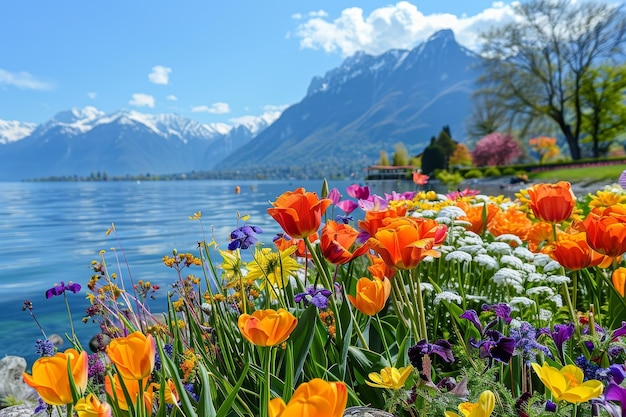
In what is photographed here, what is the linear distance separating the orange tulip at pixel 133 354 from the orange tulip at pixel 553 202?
6.63 feet

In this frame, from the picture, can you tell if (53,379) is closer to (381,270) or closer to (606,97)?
(381,270)

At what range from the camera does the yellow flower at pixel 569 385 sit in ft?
3.52

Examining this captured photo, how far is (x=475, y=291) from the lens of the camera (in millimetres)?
3438

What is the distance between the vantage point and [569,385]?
118cm

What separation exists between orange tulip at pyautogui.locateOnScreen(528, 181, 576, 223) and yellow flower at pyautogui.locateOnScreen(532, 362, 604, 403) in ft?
4.72

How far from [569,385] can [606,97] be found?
146 ft

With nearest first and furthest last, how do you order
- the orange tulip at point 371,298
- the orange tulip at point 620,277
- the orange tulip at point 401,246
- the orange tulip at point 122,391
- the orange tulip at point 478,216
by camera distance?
the orange tulip at point 122,391
the orange tulip at point 401,246
the orange tulip at point 371,298
the orange tulip at point 620,277
the orange tulip at point 478,216

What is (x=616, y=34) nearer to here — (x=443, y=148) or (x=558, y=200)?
(x=443, y=148)

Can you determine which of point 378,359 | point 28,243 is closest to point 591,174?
point 28,243

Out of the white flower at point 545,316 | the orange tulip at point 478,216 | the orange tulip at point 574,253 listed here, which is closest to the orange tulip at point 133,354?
the orange tulip at point 574,253

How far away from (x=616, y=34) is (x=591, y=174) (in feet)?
48.2

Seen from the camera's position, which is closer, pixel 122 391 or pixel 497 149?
pixel 122 391

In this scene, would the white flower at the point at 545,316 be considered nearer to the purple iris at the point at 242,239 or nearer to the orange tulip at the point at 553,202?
the orange tulip at the point at 553,202

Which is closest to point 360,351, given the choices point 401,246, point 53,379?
point 401,246
